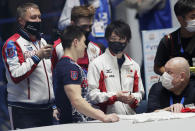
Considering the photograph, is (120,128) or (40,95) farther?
(40,95)

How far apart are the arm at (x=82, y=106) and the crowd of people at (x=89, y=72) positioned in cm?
32

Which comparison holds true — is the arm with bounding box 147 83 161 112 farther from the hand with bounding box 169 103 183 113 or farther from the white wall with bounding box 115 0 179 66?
the white wall with bounding box 115 0 179 66

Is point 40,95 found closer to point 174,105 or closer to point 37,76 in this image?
point 37,76

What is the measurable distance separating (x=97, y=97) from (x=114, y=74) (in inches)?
10.7

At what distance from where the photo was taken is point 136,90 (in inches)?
210

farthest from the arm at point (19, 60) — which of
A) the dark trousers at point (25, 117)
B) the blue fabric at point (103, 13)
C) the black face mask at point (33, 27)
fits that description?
the blue fabric at point (103, 13)

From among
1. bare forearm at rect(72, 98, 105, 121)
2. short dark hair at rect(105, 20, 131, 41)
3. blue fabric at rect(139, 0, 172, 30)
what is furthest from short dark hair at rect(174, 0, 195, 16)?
blue fabric at rect(139, 0, 172, 30)

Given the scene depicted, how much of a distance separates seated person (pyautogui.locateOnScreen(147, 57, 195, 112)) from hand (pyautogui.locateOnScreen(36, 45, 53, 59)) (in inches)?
37.0

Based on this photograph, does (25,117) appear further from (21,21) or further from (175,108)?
(175,108)

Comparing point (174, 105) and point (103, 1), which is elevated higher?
point (103, 1)

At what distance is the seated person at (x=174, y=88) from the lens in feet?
16.4

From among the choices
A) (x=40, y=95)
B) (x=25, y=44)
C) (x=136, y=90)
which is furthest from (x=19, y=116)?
(x=136, y=90)

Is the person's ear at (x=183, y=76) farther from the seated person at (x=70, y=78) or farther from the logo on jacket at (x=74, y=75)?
the logo on jacket at (x=74, y=75)

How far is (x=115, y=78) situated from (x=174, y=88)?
1.74 feet
